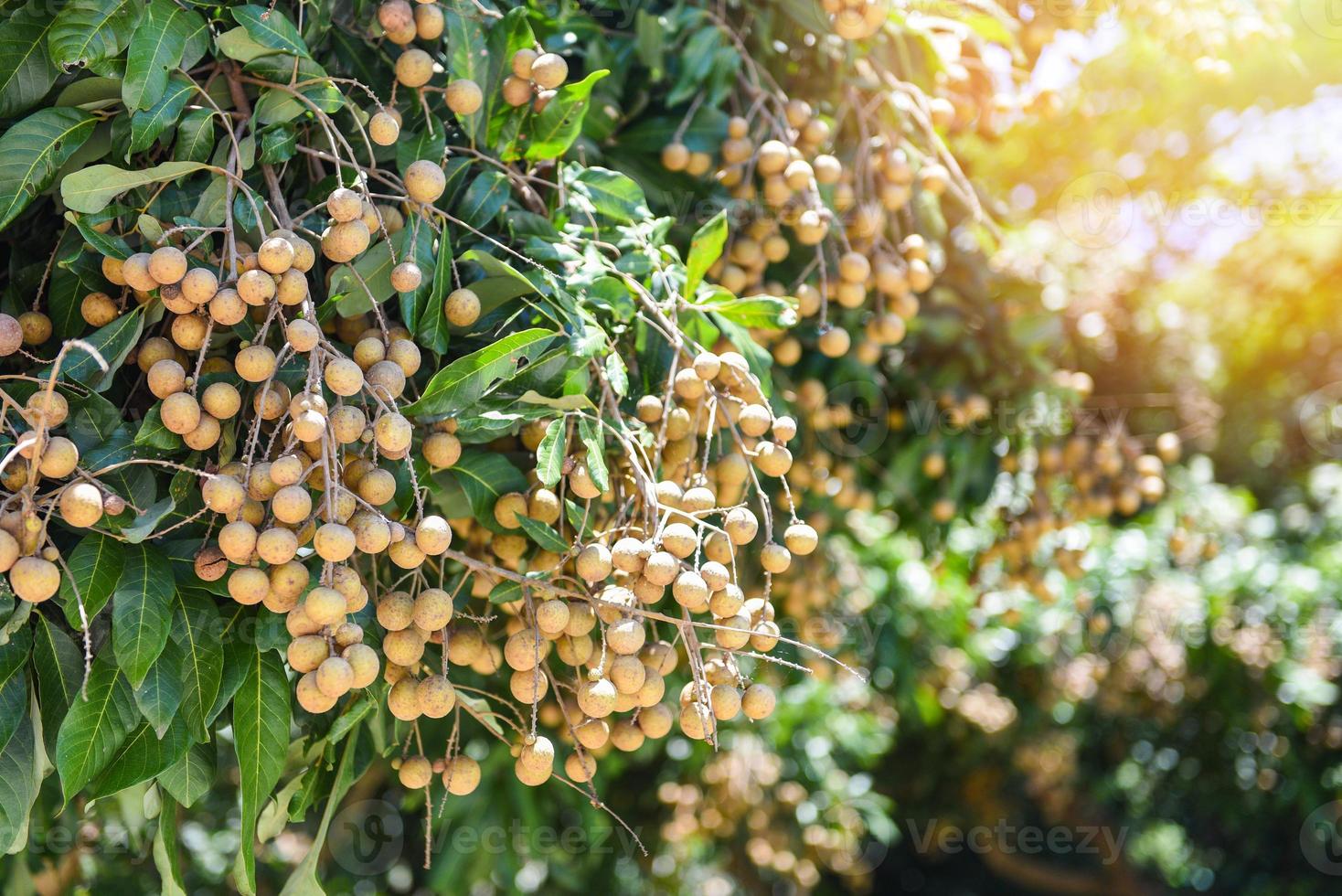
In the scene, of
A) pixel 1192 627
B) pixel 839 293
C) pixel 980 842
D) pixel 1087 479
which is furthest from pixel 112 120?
pixel 980 842

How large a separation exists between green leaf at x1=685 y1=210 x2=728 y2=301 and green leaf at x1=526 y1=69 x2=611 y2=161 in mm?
171

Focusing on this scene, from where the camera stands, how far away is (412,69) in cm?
108

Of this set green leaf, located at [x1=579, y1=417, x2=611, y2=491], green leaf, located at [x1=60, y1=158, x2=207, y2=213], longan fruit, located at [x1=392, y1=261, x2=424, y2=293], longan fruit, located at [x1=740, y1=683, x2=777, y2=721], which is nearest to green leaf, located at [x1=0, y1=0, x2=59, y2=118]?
green leaf, located at [x1=60, y1=158, x2=207, y2=213]

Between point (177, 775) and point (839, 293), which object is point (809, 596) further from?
point (177, 775)

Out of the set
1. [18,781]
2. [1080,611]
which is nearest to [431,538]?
[18,781]

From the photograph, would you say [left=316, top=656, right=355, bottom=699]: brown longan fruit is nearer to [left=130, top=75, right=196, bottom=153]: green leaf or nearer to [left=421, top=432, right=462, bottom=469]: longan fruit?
[left=421, top=432, right=462, bottom=469]: longan fruit

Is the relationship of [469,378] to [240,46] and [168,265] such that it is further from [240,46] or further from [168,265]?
[240,46]

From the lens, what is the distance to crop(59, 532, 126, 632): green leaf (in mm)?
854

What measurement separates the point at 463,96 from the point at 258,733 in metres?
0.62

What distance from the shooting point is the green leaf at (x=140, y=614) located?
2.81 ft

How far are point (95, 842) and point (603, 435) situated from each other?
1.42 m

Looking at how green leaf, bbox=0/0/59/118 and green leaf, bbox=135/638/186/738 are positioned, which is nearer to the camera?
green leaf, bbox=135/638/186/738

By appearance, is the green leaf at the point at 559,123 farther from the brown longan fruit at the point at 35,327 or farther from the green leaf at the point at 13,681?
the green leaf at the point at 13,681

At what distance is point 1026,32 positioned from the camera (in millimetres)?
1788
